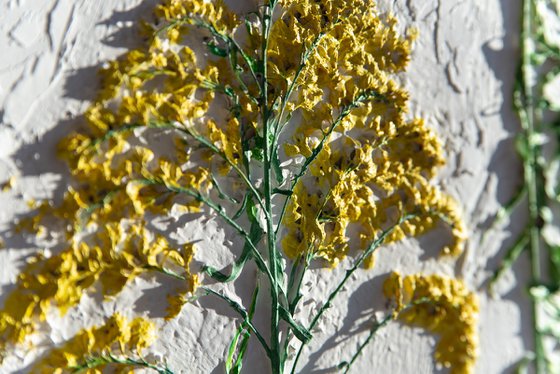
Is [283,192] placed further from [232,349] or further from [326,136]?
[232,349]

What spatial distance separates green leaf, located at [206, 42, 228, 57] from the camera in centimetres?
101

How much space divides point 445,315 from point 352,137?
0.37 m

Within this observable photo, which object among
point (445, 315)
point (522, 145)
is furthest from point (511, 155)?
point (445, 315)

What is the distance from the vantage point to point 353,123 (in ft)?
3.69

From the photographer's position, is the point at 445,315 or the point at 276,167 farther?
the point at 445,315

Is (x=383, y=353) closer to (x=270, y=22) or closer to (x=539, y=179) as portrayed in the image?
(x=539, y=179)

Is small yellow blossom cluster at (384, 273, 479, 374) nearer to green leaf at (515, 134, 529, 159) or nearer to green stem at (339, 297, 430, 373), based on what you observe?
green stem at (339, 297, 430, 373)

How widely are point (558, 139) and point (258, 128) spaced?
64 centimetres

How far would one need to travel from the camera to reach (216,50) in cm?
101

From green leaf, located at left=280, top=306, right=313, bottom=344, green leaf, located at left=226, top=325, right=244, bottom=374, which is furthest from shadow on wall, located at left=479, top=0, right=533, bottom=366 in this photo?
green leaf, located at left=226, top=325, right=244, bottom=374

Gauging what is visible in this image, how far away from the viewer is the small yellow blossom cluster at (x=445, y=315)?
1171mm

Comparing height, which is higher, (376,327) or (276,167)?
(276,167)

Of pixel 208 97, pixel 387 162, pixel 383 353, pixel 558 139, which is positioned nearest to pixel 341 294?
pixel 383 353

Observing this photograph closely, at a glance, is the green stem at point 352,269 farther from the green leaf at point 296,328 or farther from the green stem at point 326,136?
the green stem at point 326,136
